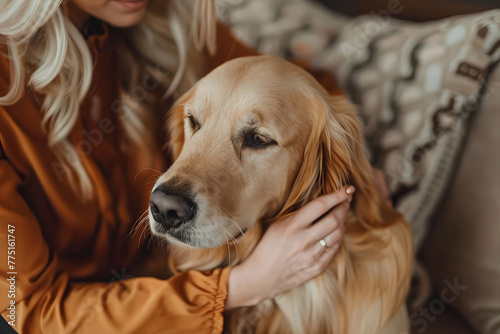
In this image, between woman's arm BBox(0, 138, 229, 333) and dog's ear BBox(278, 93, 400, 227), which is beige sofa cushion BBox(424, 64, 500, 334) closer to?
dog's ear BBox(278, 93, 400, 227)

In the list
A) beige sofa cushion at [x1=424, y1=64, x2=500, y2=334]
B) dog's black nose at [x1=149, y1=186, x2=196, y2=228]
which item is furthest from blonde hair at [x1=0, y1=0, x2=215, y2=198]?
beige sofa cushion at [x1=424, y1=64, x2=500, y2=334]

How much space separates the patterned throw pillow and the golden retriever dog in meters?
0.07

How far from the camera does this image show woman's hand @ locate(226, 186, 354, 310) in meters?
0.71

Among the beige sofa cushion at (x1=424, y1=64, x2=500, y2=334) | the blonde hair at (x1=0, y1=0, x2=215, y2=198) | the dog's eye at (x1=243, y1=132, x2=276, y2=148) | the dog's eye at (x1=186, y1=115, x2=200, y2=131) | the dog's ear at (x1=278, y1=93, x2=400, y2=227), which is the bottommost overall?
the beige sofa cushion at (x1=424, y1=64, x2=500, y2=334)

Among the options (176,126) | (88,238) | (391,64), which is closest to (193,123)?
(176,126)

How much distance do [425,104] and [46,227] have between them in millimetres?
657

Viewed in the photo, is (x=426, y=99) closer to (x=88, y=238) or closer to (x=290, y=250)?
(x=290, y=250)

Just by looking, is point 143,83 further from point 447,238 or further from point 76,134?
point 447,238

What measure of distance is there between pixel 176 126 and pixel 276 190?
0.19m

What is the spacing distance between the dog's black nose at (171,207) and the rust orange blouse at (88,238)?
4.0 inches

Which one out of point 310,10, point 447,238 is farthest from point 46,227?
point 447,238

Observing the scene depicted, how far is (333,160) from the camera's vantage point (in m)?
0.71

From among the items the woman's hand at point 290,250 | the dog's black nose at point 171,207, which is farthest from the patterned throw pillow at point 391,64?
the dog's black nose at point 171,207

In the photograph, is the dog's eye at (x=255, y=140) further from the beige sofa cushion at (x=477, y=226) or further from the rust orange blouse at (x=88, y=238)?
the beige sofa cushion at (x=477, y=226)
